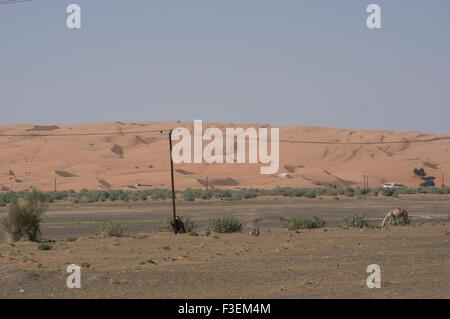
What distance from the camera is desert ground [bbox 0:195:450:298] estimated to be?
60.0 ft

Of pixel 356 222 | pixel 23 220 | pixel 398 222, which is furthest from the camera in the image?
pixel 398 222

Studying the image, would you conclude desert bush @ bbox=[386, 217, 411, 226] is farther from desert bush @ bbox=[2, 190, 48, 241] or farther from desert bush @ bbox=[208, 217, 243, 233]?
desert bush @ bbox=[2, 190, 48, 241]

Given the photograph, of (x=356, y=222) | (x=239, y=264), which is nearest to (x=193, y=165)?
(x=356, y=222)

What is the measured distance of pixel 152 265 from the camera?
24234 mm

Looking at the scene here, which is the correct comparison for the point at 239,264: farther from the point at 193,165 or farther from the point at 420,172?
the point at 193,165

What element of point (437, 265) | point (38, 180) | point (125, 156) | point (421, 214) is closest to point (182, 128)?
point (125, 156)

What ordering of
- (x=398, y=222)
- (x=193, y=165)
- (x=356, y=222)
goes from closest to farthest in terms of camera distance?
(x=356, y=222), (x=398, y=222), (x=193, y=165)

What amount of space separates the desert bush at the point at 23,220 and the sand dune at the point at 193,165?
79213 mm

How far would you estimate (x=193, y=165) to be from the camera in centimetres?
13938

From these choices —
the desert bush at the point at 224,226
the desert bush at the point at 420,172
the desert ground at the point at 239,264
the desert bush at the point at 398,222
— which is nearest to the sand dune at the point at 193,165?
the desert bush at the point at 420,172

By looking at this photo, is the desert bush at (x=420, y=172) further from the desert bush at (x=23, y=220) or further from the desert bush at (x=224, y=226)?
the desert bush at (x=23, y=220)

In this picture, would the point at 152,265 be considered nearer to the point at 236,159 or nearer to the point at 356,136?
the point at 236,159

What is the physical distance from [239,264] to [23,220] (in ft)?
48.0

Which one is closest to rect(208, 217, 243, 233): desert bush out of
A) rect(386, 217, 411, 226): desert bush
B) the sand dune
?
rect(386, 217, 411, 226): desert bush
